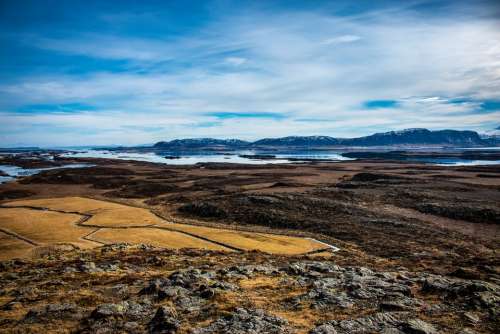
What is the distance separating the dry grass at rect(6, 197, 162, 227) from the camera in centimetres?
5788

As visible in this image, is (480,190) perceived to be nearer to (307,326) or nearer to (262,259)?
(262,259)

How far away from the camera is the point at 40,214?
63.8 m

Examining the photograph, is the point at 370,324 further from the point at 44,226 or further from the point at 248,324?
the point at 44,226

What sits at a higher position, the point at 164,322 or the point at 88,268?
the point at 164,322

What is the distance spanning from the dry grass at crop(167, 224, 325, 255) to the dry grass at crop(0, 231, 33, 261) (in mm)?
19577

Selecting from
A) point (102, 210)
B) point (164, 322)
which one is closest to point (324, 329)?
point (164, 322)

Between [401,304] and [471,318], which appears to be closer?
[471,318]

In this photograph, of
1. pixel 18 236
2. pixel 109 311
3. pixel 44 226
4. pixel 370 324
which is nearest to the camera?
pixel 370 324

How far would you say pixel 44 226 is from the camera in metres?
53.7

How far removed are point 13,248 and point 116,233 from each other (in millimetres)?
12439

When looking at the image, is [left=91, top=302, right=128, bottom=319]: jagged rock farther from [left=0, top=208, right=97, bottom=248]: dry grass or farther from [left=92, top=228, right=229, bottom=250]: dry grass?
[left=0, top=208, right=97, bottom=248]: dry grass

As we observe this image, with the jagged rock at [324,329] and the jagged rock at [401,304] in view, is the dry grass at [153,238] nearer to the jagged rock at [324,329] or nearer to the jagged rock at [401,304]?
the jagged rock at [401,304]

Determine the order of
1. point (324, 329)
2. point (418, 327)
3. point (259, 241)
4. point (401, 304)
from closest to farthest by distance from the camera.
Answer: point (418, 327) < point (324, 329) < point (401, 304) < point (259, 241)

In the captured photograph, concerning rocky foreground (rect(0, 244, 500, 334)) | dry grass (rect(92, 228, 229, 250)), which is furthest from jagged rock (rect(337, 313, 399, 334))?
dry grass (rect(92, 228, 229, 250))
